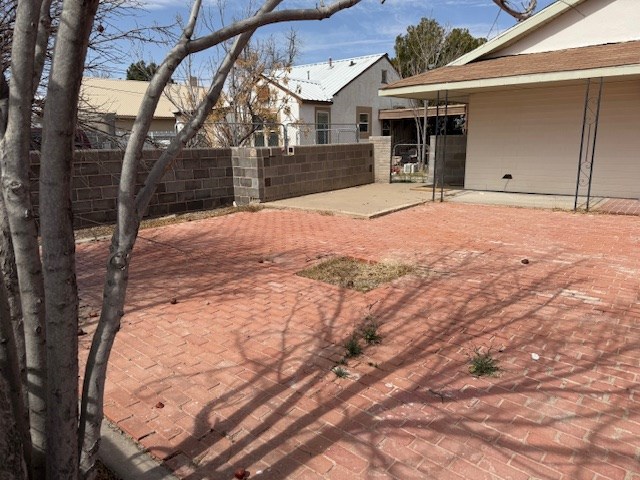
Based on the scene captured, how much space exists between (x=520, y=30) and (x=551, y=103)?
7.22 feet

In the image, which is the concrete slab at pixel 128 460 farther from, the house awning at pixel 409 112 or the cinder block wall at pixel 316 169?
the house awning at pixel 409 112

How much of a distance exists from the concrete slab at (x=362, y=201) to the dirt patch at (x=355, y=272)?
141 inches

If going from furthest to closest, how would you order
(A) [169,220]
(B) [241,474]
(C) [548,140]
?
1. (C) [548,140]
2. (A) [169,220]
3. (B) [241,474]

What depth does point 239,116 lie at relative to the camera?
56.8ft

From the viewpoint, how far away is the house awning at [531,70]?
961cm

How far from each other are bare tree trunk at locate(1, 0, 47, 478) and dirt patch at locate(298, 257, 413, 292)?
3753mm

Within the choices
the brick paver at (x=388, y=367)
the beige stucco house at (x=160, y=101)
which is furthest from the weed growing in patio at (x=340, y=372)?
the beige stucco house at (x=160, y=101)

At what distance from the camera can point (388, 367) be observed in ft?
11.7

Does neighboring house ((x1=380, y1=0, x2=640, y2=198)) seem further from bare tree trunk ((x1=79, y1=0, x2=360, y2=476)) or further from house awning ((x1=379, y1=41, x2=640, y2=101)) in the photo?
bare tree trunk ((x1=79, y1=0, x2=360, y2=476))

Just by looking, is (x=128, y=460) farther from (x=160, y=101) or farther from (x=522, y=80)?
(x=160, y=101)

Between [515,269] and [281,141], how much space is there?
10.9 m

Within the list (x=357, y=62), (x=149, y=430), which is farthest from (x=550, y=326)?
(x=357, y=62)

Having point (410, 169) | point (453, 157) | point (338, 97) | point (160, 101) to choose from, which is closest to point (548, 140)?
point (453, 157)

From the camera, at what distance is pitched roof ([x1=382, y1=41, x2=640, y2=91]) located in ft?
32.2
